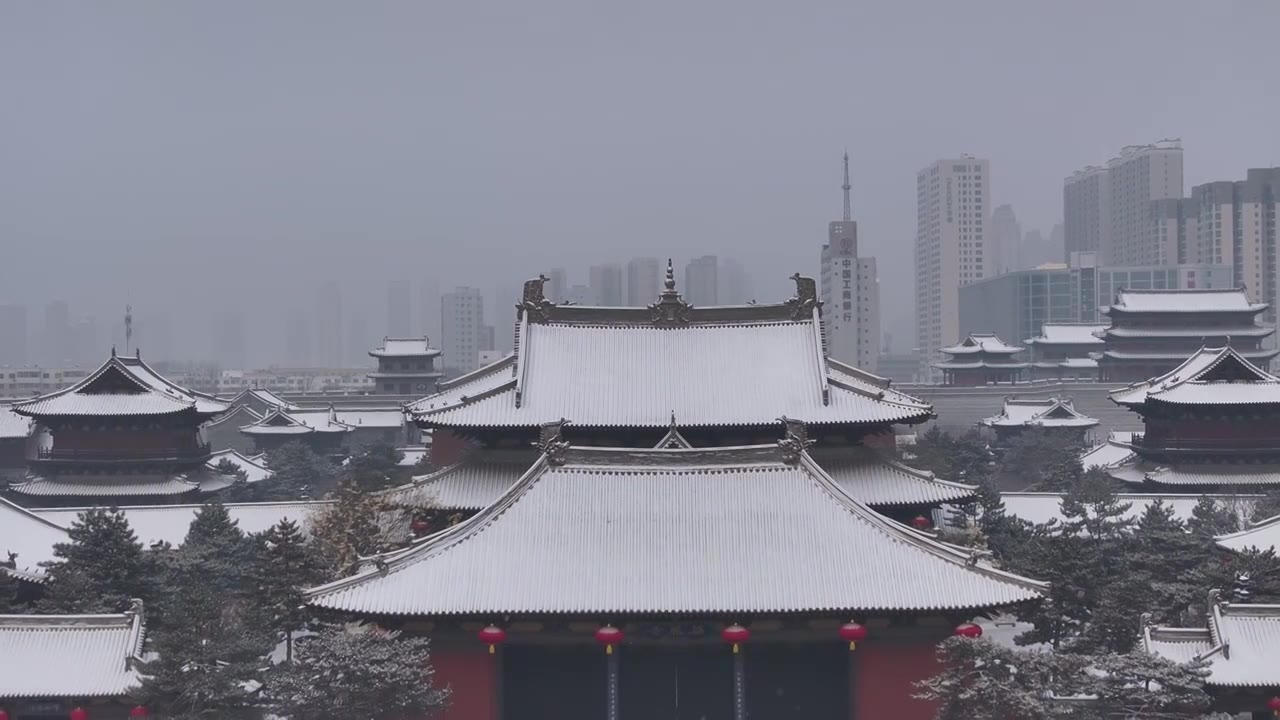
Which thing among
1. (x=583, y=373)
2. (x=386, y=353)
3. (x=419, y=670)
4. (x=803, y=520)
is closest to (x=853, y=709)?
(x=803, y=520)

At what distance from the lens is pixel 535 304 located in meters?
29.6

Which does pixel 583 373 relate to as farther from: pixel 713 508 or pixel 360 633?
pixel 360 633

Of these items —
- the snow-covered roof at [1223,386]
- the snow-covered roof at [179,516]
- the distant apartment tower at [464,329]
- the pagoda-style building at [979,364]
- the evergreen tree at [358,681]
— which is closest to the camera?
the evergreen tree at [358,681]

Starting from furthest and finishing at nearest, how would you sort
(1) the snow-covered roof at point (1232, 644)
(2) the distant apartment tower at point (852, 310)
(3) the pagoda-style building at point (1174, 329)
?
1. (2) the distant apartment tower at point (852, 310)
2. (3) the pagoda-style building at point (1174, 329)
3. (1) the snow-covered roof at point (1232, 644)

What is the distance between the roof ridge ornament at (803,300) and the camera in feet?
96.2

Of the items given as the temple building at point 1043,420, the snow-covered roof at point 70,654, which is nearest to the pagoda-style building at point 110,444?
the snow-covered roof at point 70,654

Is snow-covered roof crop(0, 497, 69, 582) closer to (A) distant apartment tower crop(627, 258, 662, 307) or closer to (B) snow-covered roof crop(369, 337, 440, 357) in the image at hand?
(B) snow-covered roof crop(369, 337, 440, 357)

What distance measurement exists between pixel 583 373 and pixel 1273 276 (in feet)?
380

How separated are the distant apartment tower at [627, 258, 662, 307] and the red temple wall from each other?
10370cm

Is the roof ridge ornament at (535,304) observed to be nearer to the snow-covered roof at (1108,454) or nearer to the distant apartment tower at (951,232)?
the snow-covered roof at (1108,454)

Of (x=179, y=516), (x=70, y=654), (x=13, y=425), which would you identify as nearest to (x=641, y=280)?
(x=13, y=425)

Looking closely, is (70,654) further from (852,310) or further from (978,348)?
(852,310)

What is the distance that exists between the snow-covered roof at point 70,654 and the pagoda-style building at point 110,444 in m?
27.2

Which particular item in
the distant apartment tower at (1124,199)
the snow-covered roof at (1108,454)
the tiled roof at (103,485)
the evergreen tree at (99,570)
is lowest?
the snow-covered roof at (1108,454)
